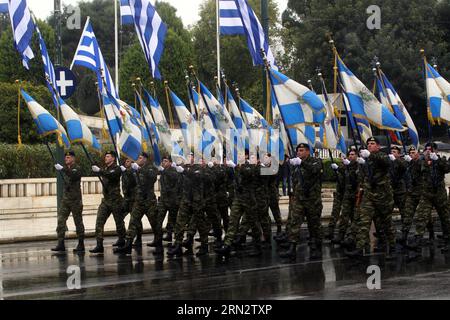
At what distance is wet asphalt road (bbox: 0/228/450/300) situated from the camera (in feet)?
35.4

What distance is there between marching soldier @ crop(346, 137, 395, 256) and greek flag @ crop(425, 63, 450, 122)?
3.50 meters

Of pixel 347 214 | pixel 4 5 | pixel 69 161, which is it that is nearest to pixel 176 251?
pixel 69 161

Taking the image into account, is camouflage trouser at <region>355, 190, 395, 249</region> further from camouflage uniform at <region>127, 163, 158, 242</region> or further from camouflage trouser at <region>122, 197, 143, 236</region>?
camouflage trouser at <region>122, 197, 143, 236</region>

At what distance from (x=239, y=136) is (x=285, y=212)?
347 inches

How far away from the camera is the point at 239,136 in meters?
17.1

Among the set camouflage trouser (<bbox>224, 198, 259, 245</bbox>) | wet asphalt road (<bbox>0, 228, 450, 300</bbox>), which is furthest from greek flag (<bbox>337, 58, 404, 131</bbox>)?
camouflage trouser (<bbox>224, 198, 259, 245</bbox>)

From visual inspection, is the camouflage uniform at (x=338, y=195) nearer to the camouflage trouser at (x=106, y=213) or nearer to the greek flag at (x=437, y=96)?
the greek flag at (x=437, y=96)

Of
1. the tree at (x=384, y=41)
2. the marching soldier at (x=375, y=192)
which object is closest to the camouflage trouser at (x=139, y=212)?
the marching soldier at (x=375, y=192)

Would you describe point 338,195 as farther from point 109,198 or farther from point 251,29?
point 251,29

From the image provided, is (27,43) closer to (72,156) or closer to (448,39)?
(72,156)

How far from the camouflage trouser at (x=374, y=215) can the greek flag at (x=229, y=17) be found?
9372 millimetres

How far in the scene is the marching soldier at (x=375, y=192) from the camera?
1407cm

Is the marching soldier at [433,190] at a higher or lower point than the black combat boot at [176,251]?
higher
